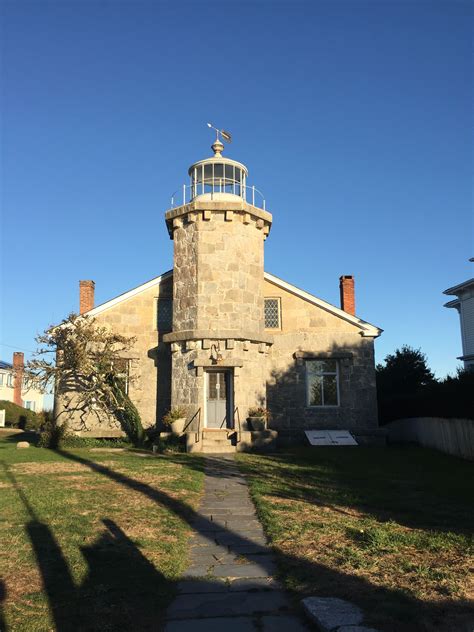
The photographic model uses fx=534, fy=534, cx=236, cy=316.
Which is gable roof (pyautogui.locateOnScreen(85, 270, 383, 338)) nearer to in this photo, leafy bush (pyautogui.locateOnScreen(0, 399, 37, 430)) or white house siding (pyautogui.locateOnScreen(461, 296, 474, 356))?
white house siding (pyautogui.locateOnScreen(461, 296, 474, 356))

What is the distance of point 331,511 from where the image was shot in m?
7.92

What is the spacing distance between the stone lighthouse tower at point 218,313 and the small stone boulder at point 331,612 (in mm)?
12708

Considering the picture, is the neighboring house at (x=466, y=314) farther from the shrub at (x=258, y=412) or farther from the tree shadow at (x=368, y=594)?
the tree shadow at (x=368, y=594)

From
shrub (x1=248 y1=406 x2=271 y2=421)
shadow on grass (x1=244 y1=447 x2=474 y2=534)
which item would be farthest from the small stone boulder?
shrub (x1=248 y1=406 x2=271 y2=421)

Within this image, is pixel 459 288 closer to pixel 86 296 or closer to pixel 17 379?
pixel 86 296

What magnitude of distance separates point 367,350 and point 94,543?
50.7 ft

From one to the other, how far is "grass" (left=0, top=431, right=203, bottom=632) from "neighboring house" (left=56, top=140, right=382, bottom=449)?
6424 millimetres

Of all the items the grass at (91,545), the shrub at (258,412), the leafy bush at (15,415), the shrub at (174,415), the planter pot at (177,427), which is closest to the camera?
the grass at (91,545)

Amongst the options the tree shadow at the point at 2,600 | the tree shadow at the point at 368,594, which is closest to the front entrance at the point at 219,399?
the tree shadow at the point at 368,594

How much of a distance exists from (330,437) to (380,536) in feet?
41.9

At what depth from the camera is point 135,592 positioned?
482 centimetres

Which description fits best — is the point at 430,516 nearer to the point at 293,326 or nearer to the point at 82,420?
the point at 293,326

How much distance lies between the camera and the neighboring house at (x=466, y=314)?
28578 mm

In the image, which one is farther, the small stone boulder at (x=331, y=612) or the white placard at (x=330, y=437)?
the white placard at (x=330, y=437)
